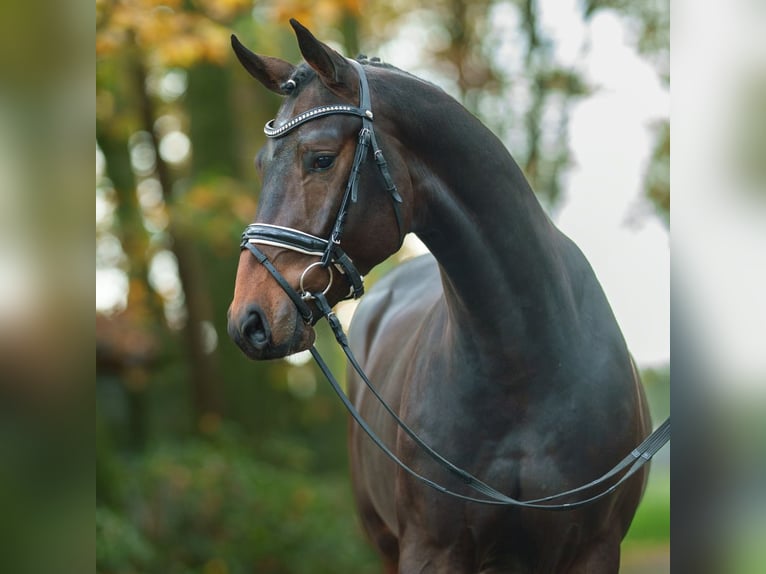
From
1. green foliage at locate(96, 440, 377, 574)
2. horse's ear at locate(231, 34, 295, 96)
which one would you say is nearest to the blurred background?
green foliage at locate(96, 440, 377, 574)

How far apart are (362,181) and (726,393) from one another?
1.53 meters

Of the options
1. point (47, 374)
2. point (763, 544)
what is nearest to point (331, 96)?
point (47, 374)

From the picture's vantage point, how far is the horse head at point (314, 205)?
8.67 ft

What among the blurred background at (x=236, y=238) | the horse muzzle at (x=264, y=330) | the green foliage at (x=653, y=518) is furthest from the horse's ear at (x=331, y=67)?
the green foliage at (x=653, y=518)

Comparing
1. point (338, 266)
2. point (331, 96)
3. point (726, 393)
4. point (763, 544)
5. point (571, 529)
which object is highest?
point (331, 96)

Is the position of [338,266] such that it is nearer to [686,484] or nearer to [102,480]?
[686,484]

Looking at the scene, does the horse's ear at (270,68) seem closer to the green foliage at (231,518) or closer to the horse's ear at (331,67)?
the horse's ear at (331,67)

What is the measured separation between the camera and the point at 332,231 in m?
2.71

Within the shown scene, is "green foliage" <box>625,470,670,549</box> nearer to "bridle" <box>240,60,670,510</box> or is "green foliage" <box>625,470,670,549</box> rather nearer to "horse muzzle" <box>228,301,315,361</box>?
"bridle" <box>240,60,670,510</box>

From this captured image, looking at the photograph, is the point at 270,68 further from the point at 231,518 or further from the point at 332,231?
the point at 231,518

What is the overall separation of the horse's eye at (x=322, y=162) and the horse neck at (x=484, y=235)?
0.29 meters

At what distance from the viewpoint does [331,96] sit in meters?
2.77

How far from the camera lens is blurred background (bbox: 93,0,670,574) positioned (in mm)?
8156

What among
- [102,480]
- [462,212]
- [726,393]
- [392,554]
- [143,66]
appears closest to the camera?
[726,393]
